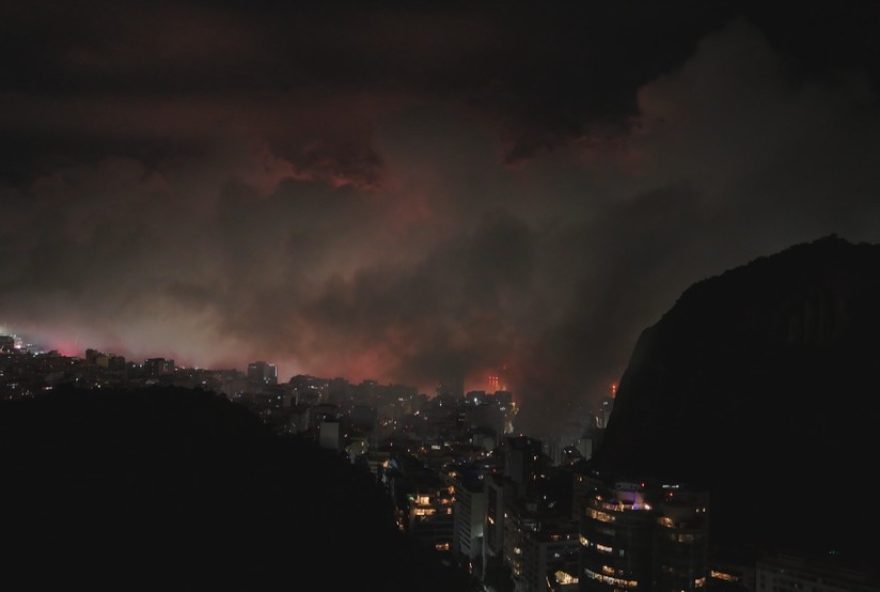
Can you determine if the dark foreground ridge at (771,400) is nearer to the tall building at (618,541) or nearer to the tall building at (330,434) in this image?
the tall building at (618,541)

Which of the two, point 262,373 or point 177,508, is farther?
point 262,373

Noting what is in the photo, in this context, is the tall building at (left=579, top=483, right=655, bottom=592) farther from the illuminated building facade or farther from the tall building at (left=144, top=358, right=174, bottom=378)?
the tall building at (left=144, top=358, right=174, bottom=378)

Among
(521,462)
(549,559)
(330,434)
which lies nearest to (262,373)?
(330,434)

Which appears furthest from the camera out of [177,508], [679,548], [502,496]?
[502,496]

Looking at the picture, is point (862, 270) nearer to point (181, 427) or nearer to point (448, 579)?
point (448, 579)

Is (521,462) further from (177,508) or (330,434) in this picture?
(177,508)

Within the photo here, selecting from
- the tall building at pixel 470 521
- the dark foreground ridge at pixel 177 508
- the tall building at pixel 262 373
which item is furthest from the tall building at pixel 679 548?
the tall building at pixel 262 373

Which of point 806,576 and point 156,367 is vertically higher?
point 156,367
